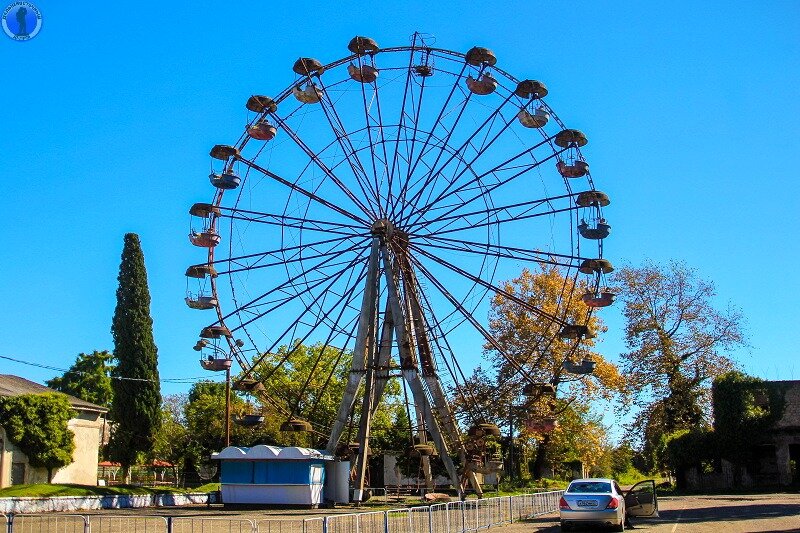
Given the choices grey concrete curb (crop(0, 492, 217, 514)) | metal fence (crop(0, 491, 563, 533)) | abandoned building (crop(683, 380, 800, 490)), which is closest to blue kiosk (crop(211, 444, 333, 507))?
grey concrete curb (crop(0, 492, 217, 514))

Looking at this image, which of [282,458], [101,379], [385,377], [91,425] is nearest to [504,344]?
[385,377]

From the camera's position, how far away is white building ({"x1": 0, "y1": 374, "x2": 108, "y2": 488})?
41.9 meters

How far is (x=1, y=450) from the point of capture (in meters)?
41.6

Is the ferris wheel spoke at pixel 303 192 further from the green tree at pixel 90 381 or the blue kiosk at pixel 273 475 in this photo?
the green tree at pixel 90 381

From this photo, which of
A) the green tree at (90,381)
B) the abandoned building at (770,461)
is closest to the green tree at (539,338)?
the abandoned building at (770,461)

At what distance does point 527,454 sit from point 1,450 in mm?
30341

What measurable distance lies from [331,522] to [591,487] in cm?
920

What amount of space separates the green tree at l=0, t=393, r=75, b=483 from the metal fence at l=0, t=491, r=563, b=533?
19.6m

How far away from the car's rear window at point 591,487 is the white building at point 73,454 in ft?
101

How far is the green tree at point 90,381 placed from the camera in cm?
7725

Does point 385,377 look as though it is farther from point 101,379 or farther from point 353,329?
point 101,379

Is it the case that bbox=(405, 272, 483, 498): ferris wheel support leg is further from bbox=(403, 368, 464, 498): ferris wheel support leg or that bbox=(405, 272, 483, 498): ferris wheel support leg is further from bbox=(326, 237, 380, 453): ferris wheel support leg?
bbox=(326, 237, 380, 453): ferris wheel support leg

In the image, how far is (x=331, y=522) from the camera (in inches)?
524

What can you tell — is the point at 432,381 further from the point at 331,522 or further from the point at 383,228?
the point at 331,522
